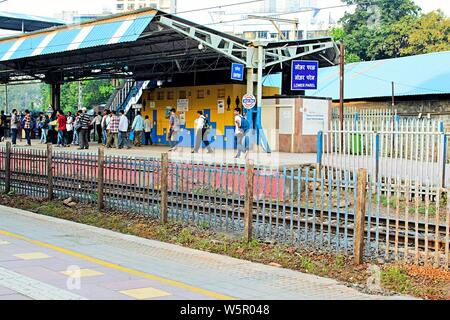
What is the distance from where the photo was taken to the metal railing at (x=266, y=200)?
800 centimetres

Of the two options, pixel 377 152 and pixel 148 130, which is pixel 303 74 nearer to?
pixel 377 152

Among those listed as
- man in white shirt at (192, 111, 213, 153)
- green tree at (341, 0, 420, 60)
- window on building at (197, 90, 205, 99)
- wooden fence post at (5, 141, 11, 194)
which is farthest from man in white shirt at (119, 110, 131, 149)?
green tree at (341, 0, 420, 60)

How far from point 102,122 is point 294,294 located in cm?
2063

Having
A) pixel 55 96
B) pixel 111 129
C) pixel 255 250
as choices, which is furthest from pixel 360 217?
pixel 55 96

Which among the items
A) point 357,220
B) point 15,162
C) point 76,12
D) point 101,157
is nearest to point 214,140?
point 15,162

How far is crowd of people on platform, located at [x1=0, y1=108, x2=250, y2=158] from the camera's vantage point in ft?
68.1

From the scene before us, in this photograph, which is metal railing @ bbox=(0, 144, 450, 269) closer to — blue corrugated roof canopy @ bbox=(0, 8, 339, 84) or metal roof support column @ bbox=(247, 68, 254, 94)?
blue corrugated roof canopy @ bbox=(0, 8, 339, 84)

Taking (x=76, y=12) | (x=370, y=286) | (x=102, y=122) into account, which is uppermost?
(x=76, y=12)

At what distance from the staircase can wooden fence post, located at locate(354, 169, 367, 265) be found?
23.0 meters

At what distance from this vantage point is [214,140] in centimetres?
2562

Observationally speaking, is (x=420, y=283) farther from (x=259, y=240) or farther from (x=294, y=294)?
(x=259, y=240)

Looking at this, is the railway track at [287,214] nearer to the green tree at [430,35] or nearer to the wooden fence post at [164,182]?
the wooden fence post at [164,182]

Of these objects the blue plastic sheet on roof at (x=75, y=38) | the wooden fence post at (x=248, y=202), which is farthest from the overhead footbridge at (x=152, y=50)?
the wooden fence post at (x=248, y=202)

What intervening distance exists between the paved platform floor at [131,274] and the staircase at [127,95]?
21.6m
